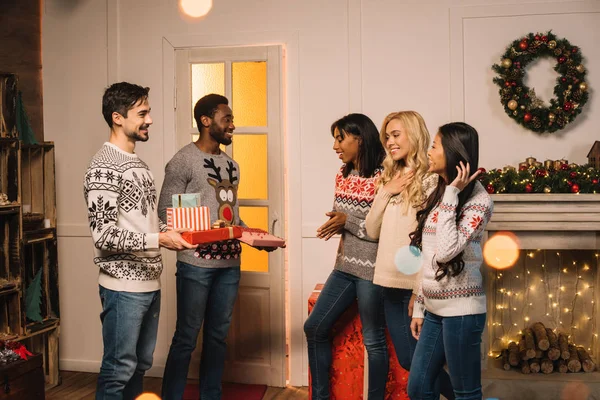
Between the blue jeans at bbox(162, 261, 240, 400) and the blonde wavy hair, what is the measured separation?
1034 mm

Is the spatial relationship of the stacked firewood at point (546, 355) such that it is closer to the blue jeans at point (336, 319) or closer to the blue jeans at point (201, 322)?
the blue jeans at point (336, 319)

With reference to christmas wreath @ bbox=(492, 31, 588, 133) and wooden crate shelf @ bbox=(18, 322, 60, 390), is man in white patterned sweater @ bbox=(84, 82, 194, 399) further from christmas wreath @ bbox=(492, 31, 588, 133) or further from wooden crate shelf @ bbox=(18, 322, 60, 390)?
christmas wreath @ bbox=(492, 31, 588, 133)

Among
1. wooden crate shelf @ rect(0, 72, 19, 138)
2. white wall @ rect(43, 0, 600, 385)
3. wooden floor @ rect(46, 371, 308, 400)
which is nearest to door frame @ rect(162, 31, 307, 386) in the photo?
white wall @ rect(43, 0, 600, 385)

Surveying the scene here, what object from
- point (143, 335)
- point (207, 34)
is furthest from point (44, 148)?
point (143, 335)

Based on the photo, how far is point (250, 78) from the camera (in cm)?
408

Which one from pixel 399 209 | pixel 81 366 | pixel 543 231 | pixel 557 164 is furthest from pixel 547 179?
pixel 81 366

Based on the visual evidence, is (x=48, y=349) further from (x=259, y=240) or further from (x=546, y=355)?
(x=546, y=355)

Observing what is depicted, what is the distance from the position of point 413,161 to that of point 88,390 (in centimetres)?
267

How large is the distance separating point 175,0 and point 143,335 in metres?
2.53

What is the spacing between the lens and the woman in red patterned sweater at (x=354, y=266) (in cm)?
293

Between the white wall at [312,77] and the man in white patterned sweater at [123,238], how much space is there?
1.58 m

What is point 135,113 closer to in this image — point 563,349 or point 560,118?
point 560,118

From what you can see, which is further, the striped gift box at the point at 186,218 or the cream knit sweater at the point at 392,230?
the cream knit sweater at the point at 392,230

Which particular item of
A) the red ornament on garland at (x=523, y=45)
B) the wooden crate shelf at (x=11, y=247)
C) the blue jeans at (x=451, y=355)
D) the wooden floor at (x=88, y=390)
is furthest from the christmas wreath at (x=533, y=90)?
the wooden crate shelf at (x=11, y=247)
